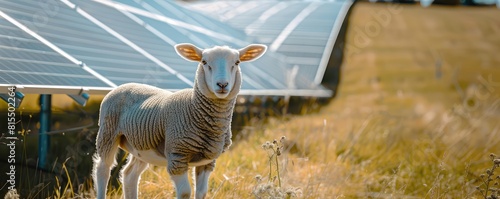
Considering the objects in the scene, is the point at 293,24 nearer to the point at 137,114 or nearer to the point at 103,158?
the point at 103,158

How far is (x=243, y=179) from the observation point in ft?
27.9

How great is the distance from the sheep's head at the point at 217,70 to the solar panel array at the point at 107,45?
69.0 inches

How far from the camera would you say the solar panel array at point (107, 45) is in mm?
7520

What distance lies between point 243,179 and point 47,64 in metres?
2.53

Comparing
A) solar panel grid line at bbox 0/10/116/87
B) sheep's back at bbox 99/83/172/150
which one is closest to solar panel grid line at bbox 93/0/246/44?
solar panel grid line at bbox 0/10/116/87

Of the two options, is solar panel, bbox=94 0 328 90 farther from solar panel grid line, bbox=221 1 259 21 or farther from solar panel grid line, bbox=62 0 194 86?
solar panel grid line, bbox=221 1 259 21

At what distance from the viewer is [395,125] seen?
53.0 ft

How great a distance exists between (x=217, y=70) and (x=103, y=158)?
5.33 ft

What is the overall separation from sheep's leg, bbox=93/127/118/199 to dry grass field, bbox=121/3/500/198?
92cm

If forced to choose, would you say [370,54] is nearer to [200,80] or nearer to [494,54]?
[494,54]

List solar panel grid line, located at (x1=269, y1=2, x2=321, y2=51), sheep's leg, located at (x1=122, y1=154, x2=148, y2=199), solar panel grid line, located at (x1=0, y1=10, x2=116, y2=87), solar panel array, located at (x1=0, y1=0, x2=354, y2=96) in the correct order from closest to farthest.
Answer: sheep's leg, located at (x1=122, y1=154, x2=148, y2=199) < solar panel array, located at (x1=0, y1=0, x2=354, y2=96) < solar panel grid line, located at (x1=0, y1=10, x2=116, y2=87) < solar panel grid line, located at (x1=269, y1=2, x2=321, y2=51)

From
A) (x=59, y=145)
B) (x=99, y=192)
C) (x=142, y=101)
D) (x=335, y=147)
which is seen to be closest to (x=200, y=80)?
(x=142, y=101)

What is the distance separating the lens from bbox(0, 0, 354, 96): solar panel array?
7.52m

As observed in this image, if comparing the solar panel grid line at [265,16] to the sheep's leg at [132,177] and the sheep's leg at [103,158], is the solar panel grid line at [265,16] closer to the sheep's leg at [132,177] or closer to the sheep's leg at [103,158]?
the sheep's leg at [132,177]
